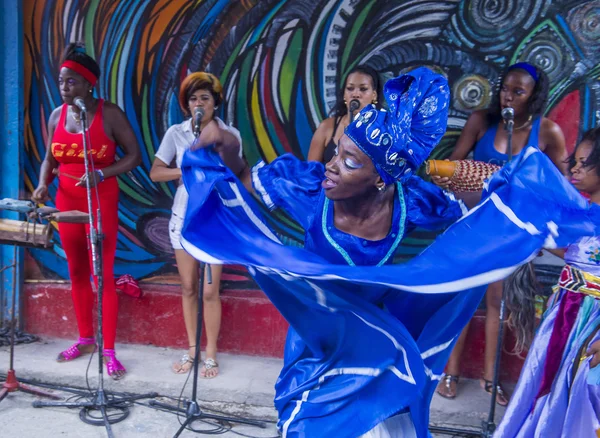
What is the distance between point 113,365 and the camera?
410 cm

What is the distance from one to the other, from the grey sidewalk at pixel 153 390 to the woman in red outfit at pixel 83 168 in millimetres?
196

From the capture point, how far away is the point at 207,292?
421 cm

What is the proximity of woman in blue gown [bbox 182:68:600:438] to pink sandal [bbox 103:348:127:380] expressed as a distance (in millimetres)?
2248

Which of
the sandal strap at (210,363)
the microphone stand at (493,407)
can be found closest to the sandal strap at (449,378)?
the microphone stand at (493,407)

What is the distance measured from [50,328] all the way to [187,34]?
2635 millimetres

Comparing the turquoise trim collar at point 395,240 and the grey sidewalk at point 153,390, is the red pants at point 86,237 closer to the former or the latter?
the grey sidewalk at point 153,390

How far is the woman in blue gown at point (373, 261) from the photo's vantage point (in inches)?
71.1

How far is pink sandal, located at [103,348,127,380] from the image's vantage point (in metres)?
4.07

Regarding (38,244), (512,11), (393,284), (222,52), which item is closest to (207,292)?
(38,244)

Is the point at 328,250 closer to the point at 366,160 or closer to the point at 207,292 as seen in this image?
the point at 366,160

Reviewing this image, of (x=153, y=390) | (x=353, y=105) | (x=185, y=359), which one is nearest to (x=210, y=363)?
(x=185, y=359)

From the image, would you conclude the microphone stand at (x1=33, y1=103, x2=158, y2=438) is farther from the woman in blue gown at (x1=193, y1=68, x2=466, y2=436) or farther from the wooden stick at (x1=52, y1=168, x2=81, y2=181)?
the woman in blue gown at (x1=193, y1=68, x2=466, y2=436)

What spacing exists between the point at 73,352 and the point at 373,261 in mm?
3075

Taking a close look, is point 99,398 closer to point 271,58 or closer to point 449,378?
point 449,378
